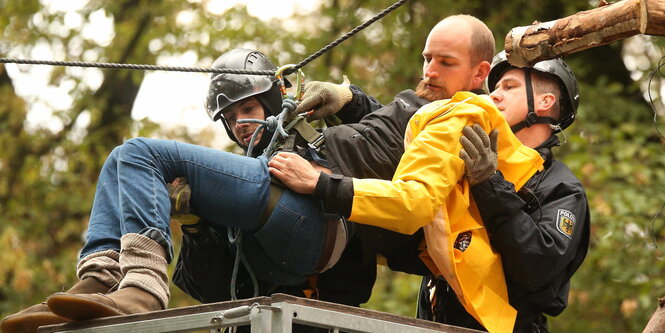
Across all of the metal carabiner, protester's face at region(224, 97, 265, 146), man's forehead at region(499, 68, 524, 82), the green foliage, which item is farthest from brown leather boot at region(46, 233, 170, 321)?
the green foliage

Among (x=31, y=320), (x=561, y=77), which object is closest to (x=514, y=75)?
(x=561, y=77)

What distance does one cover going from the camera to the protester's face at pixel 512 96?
14.9 feet

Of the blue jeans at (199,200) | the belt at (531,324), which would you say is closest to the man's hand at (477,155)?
the blue jeans at (199,200)

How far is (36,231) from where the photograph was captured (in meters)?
10.4

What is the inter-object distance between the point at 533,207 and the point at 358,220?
0.87 meters

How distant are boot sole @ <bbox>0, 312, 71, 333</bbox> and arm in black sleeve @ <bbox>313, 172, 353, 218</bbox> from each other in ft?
3.03

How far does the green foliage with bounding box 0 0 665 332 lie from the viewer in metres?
8.56

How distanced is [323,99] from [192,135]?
7.96 m

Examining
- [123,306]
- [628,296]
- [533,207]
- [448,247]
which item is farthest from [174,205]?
[628,296]

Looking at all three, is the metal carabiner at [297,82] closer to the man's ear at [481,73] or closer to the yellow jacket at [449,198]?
the yellow jacket at [449,198]

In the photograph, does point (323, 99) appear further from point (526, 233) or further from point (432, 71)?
point (526, 233)

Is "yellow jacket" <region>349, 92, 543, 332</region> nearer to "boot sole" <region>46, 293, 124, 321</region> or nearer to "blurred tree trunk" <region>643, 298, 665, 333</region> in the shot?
"blurred tree trunk" <region>643, 298, 665, 333</region>

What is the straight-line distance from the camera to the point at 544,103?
4.65 meters

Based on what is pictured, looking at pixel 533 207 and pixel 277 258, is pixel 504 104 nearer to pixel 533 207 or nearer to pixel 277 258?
pixel 533 207
